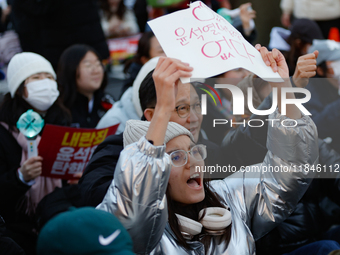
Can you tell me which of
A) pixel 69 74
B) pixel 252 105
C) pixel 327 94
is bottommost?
pixel 327 94

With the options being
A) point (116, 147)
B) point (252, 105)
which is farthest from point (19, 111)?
point (252, 105)

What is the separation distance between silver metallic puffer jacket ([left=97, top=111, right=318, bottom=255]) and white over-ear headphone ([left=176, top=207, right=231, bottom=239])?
48 millimetres

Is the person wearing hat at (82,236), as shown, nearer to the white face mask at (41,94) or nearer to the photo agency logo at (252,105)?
the photo agency logo at (252,105)

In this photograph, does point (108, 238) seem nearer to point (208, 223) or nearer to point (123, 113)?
point (208, 223)

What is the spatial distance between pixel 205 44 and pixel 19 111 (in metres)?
1.61

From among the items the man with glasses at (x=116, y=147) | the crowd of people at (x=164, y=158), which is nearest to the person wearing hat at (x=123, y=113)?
the crowd of people at (x=164, y=158)

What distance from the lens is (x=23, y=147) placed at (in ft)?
8.66

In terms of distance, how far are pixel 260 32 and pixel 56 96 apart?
451cm

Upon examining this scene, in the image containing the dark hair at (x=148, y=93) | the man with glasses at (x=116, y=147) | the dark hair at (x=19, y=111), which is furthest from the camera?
the dark hair at (x=19, y=111)

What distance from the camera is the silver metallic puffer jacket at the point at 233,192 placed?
141 cm

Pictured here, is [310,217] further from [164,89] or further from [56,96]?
[56,96]

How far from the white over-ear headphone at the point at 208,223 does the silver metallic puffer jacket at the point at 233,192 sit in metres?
0.05

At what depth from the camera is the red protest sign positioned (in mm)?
2543

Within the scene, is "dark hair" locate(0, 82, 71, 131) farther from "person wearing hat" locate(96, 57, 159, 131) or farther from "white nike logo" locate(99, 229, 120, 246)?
"white nike logo" locate(99, 229, 120, 246)
